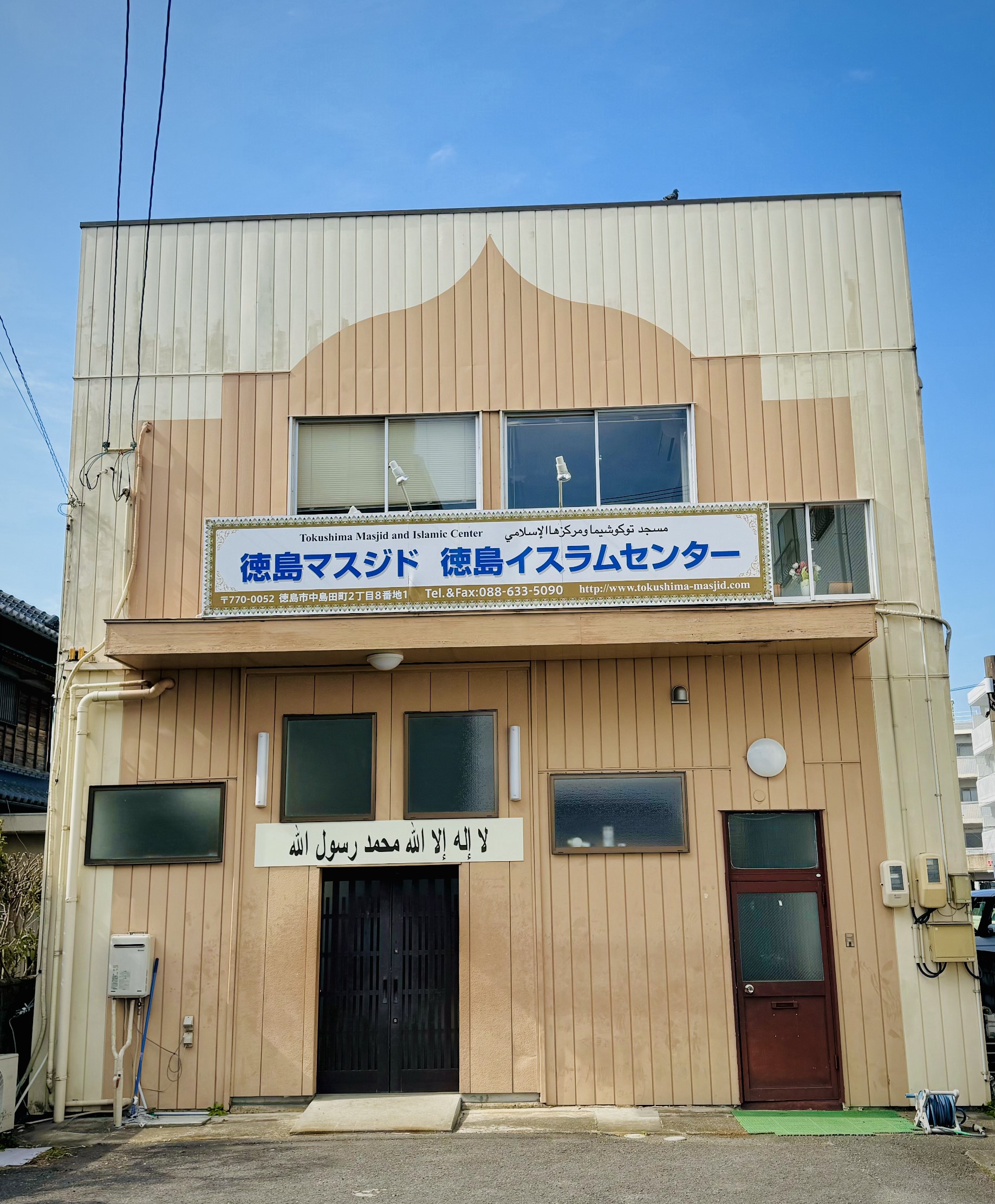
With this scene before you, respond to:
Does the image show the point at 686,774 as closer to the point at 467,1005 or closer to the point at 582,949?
the point at 582,949

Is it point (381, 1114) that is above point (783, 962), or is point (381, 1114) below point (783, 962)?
below

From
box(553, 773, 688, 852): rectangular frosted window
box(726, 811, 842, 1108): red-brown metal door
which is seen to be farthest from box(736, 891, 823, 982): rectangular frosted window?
box(553, 773, 688, 852): rectangular frosted window

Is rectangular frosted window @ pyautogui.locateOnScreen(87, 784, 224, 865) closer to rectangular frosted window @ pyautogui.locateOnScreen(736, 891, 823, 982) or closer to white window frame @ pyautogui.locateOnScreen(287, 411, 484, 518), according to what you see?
white window frame @ pyautogui.locateOnScreen(287, 411, 484, 518)

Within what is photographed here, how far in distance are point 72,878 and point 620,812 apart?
523cm

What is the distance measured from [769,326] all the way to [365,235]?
4366mm

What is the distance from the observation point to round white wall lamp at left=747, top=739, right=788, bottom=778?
1034cm

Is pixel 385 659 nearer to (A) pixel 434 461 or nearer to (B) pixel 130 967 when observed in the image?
(A) pixel 434 461

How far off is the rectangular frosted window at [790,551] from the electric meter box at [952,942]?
3.32 m

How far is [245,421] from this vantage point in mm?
11266

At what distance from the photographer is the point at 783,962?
33.0 feet

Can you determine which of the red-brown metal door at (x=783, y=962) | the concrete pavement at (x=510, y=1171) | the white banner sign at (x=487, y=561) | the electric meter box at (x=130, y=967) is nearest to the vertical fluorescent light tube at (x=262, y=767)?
the white banner sign at (x=487, y=561)

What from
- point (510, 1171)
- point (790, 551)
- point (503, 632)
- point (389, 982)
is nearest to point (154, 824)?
point (389, 982)

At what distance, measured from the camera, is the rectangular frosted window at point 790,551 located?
1088 cm

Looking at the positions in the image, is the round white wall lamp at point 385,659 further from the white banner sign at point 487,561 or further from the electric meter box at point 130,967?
the electric meter box at point 130,967
